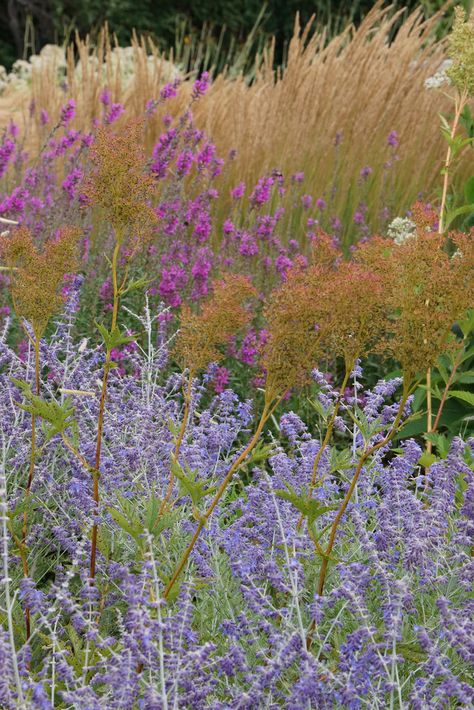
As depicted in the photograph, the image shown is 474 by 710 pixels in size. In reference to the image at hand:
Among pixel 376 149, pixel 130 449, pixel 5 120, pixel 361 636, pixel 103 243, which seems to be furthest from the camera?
pixel 5 120

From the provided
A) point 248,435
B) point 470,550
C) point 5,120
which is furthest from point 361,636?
point 5,120

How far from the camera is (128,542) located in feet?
8.42

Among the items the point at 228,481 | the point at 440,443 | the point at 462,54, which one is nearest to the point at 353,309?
the point at 228,481

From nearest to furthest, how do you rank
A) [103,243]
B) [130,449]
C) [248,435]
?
1. [130,449]
2. [248,435]
3. [103,243]

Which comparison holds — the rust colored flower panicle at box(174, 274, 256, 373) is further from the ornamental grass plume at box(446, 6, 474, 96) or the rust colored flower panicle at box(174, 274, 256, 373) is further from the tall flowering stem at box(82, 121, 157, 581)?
the ornamental grass plume at box(446, 6, 474, 96)

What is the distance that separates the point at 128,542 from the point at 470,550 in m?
0.87

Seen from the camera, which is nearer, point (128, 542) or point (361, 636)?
point (361, 636)

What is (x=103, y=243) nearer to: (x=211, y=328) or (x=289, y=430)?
(x=289, y=430)

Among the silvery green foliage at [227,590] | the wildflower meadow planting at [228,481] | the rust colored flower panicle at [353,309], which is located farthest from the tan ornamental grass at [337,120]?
the rust colored flower panicle at [353,309]

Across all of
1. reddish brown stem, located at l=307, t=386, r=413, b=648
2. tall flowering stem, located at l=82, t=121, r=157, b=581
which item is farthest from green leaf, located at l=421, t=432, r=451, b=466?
tall flowering stem, located at l=82, t=121, r=157, b=581

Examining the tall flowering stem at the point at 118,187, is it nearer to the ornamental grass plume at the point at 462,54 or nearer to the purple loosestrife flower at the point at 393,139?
the ornamental grass plume at the point at 462,54

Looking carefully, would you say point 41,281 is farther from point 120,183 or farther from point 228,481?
point 228,481

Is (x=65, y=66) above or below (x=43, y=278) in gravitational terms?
below

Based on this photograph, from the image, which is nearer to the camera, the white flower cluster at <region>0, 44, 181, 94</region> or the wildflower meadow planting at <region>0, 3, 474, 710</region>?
the wildflower meadow planting at <region>0, 3, 474, 710</region>
